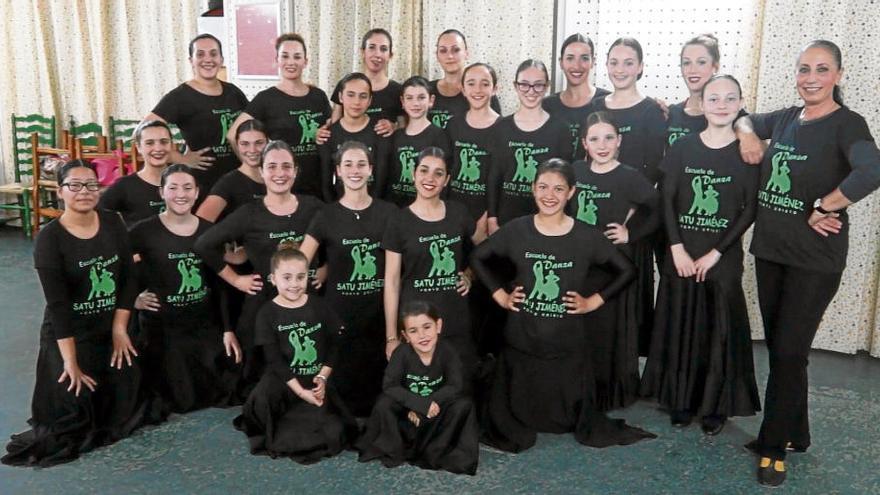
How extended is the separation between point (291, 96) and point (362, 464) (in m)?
2.10

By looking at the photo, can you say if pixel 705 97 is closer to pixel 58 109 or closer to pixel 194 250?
pixel 194 250

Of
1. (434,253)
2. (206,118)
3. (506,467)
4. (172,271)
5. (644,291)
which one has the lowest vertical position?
(506,467)

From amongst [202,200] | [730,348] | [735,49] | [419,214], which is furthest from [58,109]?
[730,348]

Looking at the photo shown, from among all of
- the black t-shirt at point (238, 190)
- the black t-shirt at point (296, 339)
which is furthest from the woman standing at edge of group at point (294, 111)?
the black t-shirt at point (296, 339)

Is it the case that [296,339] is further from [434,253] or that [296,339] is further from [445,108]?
[445,108]

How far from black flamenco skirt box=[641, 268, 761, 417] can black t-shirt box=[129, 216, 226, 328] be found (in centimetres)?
218

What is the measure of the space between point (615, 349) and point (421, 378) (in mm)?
1088

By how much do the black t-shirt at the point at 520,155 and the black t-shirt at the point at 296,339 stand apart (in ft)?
3.33

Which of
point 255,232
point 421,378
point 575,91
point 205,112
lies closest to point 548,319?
point 421,378

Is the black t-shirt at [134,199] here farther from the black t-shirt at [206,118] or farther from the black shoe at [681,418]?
the black shoe at [681,418]

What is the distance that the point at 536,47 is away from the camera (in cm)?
509

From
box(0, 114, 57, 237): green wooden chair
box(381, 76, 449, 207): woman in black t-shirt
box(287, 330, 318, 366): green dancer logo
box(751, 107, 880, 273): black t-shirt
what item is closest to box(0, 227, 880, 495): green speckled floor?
box(287, 330, 318, 366): green dancer logo

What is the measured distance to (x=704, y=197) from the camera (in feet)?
11.5

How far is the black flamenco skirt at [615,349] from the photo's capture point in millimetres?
3891
